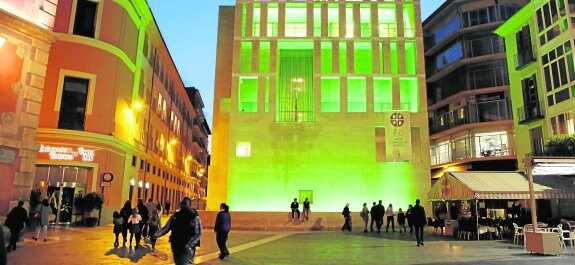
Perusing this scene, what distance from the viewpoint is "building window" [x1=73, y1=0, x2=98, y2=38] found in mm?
25156

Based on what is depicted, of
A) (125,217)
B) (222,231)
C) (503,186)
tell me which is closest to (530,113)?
(503,186)

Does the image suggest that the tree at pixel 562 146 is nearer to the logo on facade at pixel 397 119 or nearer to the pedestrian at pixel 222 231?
the logo on facade at pixel 397 119

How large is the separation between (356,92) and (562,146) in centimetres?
1494

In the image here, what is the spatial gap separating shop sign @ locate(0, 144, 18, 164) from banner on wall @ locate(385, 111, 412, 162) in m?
23.4

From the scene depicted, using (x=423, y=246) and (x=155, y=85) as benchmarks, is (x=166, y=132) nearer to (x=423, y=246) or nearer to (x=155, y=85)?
(x=155, y=85)

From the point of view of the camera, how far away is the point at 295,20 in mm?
33375

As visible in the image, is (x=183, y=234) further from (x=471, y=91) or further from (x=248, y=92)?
(x=471, y=91)

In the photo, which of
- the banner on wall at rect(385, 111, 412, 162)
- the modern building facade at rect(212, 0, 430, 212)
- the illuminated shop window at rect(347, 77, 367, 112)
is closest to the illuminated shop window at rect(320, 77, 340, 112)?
the modern building facade at rect(212, 0, 430, 212)

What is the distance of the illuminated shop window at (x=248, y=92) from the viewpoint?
31688 millimetres

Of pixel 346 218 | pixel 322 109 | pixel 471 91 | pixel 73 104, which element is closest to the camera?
pixel 346 218

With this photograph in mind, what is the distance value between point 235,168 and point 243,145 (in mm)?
1865

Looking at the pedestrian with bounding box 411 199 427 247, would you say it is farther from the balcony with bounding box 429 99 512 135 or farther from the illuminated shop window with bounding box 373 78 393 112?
the balcony with bounding box 429 99 512 135

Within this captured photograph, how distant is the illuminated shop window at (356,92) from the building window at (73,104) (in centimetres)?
1913

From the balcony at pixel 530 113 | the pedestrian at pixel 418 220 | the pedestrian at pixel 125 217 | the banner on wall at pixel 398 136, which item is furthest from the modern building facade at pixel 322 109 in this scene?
the pedestrian at pixel 125 217
